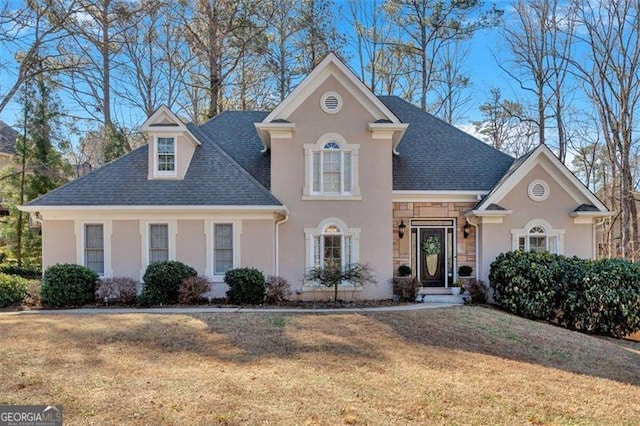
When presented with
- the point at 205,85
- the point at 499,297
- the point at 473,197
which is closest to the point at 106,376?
the point at 499,297

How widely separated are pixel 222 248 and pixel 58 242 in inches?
190

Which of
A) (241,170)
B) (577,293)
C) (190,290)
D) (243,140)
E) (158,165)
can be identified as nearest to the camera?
(577,293)

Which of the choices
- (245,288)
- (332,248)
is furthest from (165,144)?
(332,248)

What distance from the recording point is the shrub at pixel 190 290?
11562 mm

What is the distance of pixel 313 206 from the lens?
531 inches

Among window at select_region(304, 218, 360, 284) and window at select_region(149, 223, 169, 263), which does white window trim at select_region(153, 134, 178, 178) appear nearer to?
window at select_region(149, 223, 169, 263)

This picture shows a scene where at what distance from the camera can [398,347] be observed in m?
7.79

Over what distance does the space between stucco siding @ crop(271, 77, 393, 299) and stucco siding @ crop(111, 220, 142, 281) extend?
4389 mm

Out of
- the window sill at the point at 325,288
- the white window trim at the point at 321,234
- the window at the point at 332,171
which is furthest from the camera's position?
the window at the point at 332,171

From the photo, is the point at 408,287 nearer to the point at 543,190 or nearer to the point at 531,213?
the point at 531,213

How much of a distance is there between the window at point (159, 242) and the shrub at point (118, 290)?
105 centimetres

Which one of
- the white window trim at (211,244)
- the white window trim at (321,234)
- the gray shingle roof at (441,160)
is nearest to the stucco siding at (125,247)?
the white window trim at (211,244)

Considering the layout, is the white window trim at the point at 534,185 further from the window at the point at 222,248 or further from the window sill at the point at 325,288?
the window at the point at 222,248

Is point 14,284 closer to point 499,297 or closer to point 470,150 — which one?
point 499,297
